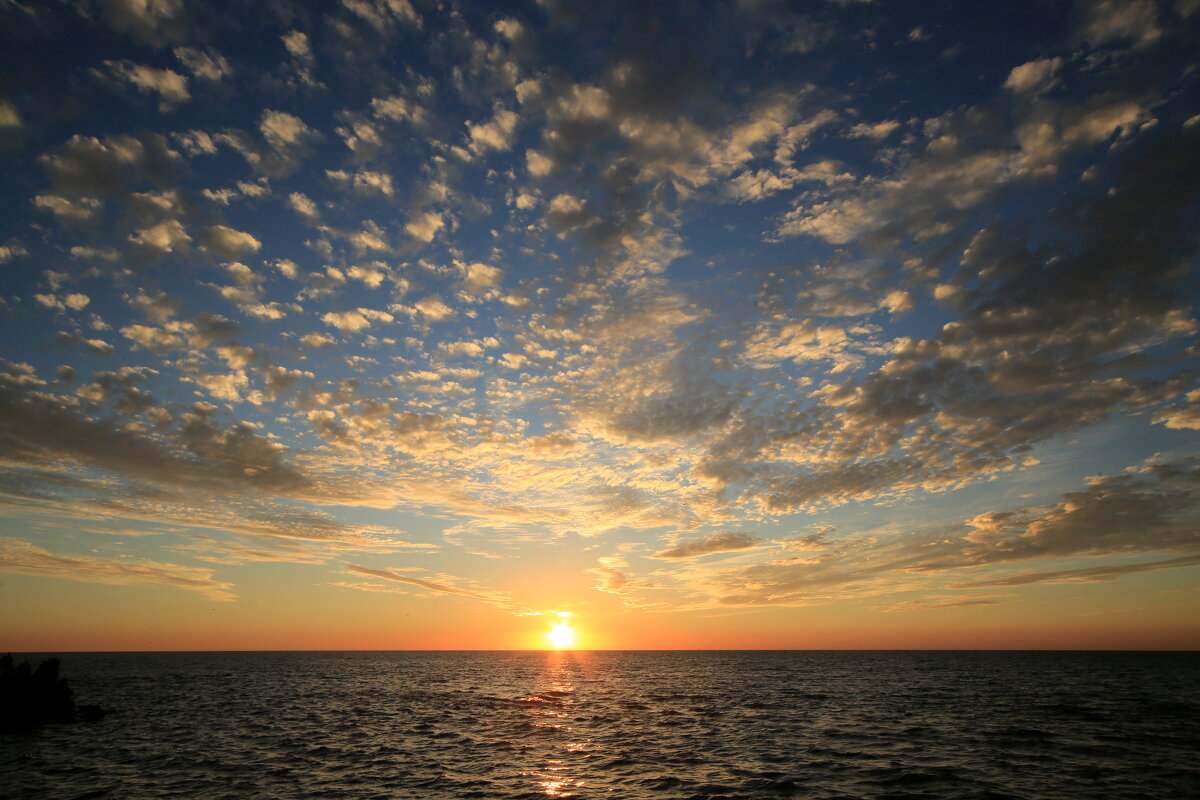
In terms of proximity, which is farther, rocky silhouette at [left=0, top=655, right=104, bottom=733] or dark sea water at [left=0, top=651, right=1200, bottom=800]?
rocky silhouette at [left=0, top=655, right=104, bottom=733]

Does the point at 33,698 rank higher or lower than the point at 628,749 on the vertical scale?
higher

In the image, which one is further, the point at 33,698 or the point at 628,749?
the point at 33,698

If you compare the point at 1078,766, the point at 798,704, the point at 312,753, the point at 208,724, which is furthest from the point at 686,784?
the point at 208,724

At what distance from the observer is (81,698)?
61938 millimetres

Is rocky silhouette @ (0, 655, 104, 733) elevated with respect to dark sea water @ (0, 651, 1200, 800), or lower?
elevated

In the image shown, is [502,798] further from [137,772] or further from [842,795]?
[137,772]

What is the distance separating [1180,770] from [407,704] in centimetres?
5880

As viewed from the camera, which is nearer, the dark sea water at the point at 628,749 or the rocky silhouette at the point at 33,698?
the dark sea water at the point at 628,749

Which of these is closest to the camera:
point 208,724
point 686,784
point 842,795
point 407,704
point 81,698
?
point 842,795

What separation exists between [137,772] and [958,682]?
92512mm

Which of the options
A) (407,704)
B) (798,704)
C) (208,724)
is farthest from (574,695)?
(208,724)

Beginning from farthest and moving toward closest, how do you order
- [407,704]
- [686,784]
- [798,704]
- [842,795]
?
1. [407,704]
2. [798,704]
3. [686,784]
4. [842,795]

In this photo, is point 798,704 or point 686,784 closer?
point 686,784

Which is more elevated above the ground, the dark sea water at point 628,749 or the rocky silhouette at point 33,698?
the rocky silhouette at point 33,698
